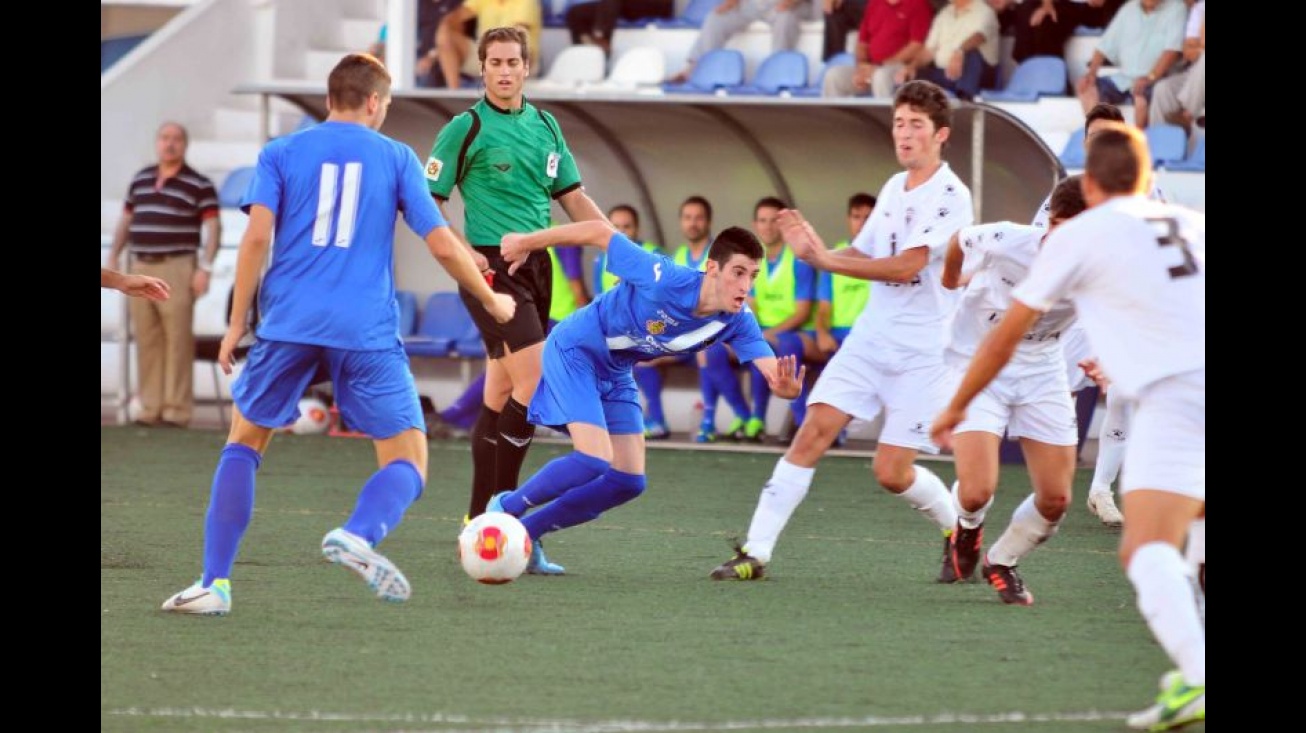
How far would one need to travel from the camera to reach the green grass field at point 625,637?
17.0 ft

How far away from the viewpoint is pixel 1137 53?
14797mm

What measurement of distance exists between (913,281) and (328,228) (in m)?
2.43

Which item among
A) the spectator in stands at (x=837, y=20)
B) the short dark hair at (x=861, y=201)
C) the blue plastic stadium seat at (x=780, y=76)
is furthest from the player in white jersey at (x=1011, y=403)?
the spectator in stands at (x=837, y=20)

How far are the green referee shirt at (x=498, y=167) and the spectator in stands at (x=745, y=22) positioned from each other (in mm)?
8538

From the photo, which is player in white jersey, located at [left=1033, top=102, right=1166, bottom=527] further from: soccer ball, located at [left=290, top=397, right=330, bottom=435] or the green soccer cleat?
Result: soccer ball, located at [left=290, top=397, right=330, bottom=435]

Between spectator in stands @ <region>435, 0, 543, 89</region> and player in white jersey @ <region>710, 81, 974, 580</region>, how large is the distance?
Answer: 29.2 feet

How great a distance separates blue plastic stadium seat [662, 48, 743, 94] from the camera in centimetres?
1669

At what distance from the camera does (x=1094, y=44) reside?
15828 millimetres

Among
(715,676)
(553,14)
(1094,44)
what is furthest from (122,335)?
(715,676)

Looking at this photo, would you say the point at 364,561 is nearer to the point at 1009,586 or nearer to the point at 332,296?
the point at 332,296

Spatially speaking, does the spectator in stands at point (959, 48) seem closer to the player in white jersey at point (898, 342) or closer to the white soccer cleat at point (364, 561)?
the player in white jersey at point (898, 342)
